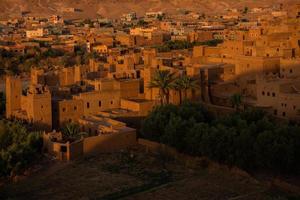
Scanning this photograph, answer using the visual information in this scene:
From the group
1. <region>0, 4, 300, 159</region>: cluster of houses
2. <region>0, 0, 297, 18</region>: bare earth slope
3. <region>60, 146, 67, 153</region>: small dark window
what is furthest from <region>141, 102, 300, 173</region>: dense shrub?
<region>0, 0, 297, 18</region>: bare earth slope

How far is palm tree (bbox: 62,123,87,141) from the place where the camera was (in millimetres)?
23016

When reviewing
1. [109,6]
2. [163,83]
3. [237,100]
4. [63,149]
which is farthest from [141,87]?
[109,6]

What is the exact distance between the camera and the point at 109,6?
107m

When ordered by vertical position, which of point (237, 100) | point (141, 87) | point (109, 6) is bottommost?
point (237, 100)

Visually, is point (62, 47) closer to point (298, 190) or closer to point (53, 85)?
point (53, 85)

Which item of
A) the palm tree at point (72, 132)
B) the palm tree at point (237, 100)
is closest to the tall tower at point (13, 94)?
the palm tree at point (72, 132)

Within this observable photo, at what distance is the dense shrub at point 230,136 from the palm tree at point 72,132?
2357 mm

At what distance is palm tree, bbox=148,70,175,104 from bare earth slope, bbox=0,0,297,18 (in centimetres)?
7435

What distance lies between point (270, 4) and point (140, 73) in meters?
75.5

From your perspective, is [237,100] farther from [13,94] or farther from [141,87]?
[13,94]

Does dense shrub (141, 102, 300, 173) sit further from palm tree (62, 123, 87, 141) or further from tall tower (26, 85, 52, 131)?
tall tower (26, 85, 52, 131)

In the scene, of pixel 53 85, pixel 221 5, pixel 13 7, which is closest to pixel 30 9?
pixel 13 7

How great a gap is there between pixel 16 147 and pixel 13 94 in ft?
18.2

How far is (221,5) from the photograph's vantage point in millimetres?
106688
